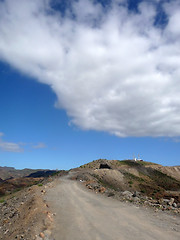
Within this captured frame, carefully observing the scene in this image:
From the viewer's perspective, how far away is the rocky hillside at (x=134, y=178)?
4926 centimetres

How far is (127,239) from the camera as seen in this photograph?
29.5 feet

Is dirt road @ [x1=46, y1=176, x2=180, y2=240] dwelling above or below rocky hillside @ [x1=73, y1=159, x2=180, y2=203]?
below

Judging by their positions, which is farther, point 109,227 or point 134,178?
point 134,178

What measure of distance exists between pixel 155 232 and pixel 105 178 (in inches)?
1788

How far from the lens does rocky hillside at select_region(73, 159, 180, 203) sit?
162 ft

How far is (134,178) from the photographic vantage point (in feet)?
211

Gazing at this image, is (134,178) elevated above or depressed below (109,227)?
above

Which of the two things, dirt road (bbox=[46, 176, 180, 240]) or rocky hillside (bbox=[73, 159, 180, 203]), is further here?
rocky hillside (bbox=[73, 159, 180, 203])

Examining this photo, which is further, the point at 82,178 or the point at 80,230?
the point at 82,178

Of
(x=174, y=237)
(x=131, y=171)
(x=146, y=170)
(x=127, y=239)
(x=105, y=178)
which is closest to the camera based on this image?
(x=127, y=239)

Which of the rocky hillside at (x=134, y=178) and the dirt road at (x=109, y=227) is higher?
the rocky hillside at (x=134, y=178)

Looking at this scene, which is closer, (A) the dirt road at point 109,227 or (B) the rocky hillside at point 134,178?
(A) the dirt road at point 109,227

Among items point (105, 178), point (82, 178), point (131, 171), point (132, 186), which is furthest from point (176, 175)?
point (82, 178)

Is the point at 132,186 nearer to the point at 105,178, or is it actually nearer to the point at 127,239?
the point at 105,178
